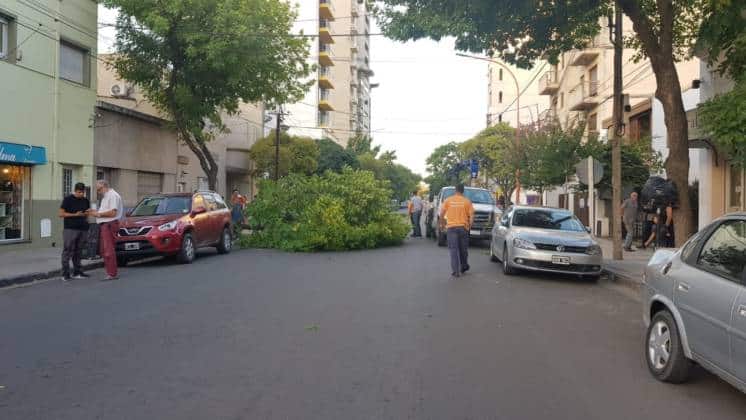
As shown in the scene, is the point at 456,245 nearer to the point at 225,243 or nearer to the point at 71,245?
the point at 71,245

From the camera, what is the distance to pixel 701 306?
482 centimetres

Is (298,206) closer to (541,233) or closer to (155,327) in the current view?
(541,233)

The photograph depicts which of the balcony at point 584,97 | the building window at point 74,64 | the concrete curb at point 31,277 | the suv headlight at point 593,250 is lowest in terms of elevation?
the concrete curb at point 31,277

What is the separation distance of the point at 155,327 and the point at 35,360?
1565mm

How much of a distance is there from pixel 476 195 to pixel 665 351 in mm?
15553

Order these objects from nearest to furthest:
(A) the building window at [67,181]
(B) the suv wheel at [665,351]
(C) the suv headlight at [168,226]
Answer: (B) the suv wheel at [665,351]
(C) the suv headlight at [168,226]
(A) the building window at [67,181]

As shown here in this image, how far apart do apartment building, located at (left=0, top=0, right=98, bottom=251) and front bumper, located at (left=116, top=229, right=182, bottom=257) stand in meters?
4.58

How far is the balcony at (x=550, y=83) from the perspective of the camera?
133ft

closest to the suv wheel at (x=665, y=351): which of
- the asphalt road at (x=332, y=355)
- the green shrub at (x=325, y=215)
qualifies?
the asphalt road at (x=332, y=355)

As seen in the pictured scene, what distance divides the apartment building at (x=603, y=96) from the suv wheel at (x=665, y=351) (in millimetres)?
15413

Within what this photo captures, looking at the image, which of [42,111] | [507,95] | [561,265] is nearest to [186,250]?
[42,111]

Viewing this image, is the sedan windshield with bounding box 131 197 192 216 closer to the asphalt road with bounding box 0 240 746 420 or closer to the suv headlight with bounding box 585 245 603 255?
the asphalt road with bounding box 0 240 746 420

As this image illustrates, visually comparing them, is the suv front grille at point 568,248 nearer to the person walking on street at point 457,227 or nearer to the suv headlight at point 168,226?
the person walking on street at point 457,227

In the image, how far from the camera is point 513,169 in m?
28.5
